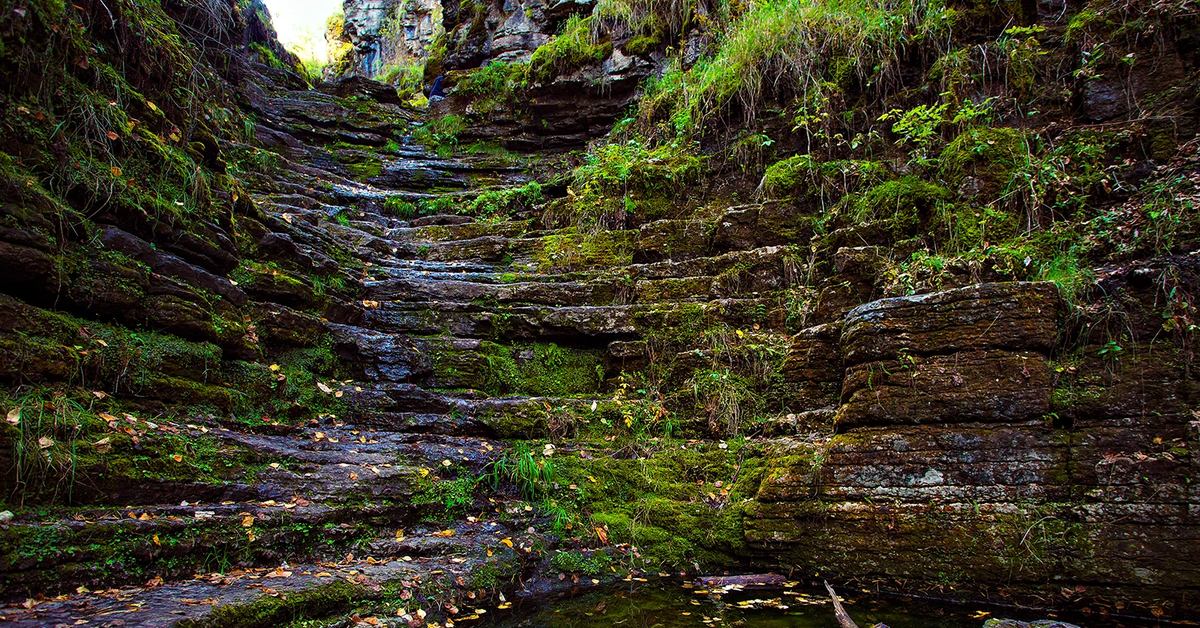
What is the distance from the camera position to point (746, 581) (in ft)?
13.3

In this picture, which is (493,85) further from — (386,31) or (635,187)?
(386,31)

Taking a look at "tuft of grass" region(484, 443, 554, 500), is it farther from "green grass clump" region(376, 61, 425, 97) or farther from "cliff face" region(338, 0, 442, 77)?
"cliff face" region(338, 0, 442, 77)

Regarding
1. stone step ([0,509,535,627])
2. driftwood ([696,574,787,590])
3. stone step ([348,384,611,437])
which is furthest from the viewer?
stone step ([348,384,611,437])

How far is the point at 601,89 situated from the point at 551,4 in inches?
182

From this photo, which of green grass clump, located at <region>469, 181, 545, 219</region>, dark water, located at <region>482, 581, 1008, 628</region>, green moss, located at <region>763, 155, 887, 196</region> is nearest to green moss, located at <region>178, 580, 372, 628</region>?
dark water, located at <region>482, 581, 1008, 628</region>

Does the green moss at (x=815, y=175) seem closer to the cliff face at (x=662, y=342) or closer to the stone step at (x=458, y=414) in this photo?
the cliff face at (x=662, y=342)

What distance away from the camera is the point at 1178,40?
5551 mm

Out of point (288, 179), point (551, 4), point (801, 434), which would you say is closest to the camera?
point (801, 434)

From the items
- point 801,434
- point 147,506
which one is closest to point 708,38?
point 801,434

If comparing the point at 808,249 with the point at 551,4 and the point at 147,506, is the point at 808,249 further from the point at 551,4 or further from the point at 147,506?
the point at 551,4

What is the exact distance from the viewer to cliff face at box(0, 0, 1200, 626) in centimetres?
346

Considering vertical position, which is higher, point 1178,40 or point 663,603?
point 1178,40

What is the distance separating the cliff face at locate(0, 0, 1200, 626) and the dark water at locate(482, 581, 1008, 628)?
321 millimetres

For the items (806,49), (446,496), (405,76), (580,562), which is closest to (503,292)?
(446,496)
